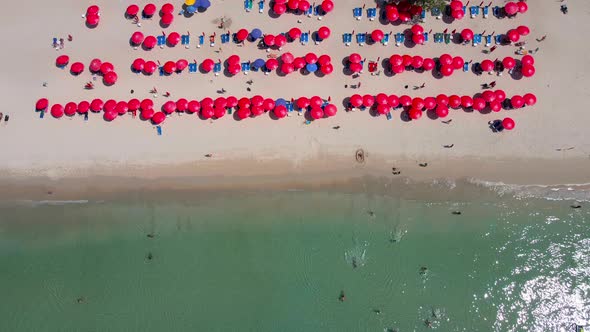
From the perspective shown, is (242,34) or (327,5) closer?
(327,5)

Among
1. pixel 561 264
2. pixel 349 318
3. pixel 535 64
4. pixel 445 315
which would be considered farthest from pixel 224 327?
pixel 535 64

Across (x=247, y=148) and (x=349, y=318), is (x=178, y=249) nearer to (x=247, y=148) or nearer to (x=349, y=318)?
(x=247, y=148)

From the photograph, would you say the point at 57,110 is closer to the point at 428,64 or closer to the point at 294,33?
the point at 294,33

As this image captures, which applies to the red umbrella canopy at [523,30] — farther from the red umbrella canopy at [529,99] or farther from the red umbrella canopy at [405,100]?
the red umbrella canopy at [405,100]

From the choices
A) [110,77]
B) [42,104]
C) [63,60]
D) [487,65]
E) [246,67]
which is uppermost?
[63,60]

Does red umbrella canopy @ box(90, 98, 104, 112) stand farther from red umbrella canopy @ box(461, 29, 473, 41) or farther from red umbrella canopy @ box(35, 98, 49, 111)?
red umbrella canopy @ box(461, 29, 473, 41)

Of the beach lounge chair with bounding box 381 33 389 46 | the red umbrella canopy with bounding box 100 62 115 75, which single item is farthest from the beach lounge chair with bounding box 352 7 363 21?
the red umbrella canopy with bounding box 100 62 115 75

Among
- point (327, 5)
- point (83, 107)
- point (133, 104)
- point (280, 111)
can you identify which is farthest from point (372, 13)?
point (83, 107)
